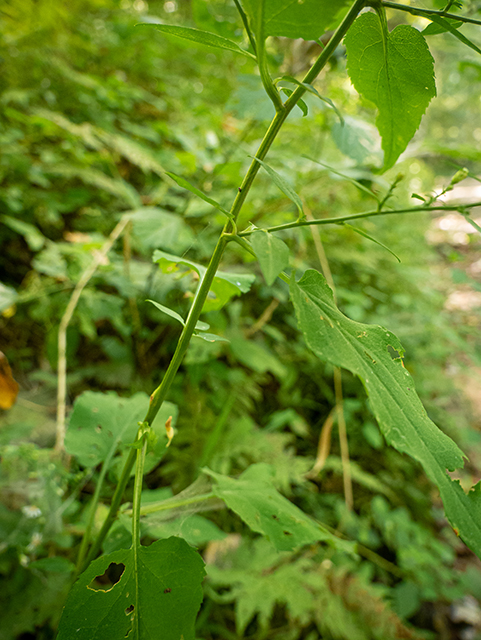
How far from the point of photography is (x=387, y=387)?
41 cm

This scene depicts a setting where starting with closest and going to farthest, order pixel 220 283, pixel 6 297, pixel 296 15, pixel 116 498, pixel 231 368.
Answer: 1. pixel 296 15
2. pixel 116 498
3. pixel 220 283
4. pixel 6 297
5. pixel 231 368

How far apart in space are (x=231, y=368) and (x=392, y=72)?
140 centimetres

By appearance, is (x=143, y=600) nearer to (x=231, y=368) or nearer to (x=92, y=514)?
(x=92, y=514)

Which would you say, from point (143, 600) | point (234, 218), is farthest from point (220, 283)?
point (143, 600)

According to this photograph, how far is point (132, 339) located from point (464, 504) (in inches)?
53.9

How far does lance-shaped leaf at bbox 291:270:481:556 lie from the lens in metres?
0.35

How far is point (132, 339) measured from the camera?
153cm

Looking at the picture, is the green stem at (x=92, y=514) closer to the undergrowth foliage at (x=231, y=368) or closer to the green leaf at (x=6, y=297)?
the undergrowth foliage at (x=231, y=368)

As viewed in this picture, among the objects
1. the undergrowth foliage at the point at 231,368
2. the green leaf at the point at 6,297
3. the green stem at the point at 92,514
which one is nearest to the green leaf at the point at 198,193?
the undergrowth foliage at the point at 231,368

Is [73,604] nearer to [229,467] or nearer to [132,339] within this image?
[229,467]

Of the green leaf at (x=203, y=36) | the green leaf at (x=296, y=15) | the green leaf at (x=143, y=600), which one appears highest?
the green leaf at (x=296, y=15)

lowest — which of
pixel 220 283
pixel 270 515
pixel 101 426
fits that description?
pixel 101 426

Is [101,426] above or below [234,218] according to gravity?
below

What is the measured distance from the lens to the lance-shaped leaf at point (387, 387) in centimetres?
35
